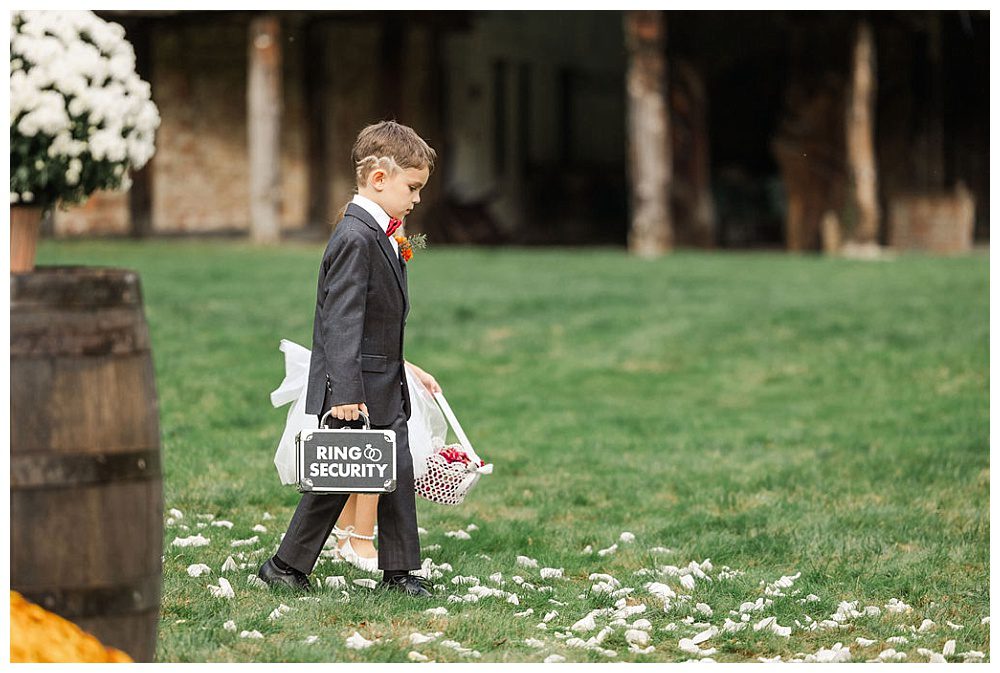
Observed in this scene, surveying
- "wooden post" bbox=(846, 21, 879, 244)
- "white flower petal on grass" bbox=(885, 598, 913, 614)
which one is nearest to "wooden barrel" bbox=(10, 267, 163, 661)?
"white flower petal on grass" bbox=(885, 598, 913, 614)

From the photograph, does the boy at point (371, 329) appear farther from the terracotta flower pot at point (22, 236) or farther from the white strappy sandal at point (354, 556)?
the terracotta flower pot at point (22, 236)

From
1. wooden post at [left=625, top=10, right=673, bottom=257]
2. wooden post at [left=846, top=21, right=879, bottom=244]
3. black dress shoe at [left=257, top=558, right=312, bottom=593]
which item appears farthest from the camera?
wooden post at [left=846, top=21, right=879, bottom=244]

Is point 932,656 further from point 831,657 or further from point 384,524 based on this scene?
point 384,524

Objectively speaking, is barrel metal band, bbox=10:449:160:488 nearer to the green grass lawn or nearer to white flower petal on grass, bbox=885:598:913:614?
the green grass lawn

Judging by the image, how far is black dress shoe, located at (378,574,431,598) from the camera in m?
4.41

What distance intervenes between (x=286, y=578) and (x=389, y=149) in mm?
1290

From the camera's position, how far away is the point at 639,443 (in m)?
7.28

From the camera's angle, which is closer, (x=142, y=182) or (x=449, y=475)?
(x=449, y=475)

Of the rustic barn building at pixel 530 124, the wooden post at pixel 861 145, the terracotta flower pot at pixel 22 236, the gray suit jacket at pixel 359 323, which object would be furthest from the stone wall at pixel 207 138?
the gray suit jacket at pixel 359 323

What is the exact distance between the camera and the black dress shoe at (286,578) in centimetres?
440

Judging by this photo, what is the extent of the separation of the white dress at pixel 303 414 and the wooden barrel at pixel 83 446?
1052 millimetres

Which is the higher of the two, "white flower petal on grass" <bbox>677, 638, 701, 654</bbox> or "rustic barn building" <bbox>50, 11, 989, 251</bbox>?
"rustic barn building" <bbox>50, 11, 989, 251</bbox>

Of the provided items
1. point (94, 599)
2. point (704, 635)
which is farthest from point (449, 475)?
point (94, 599)

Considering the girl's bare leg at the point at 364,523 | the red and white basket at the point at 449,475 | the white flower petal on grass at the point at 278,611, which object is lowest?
the white flower petal on grass at the point at 278,611
